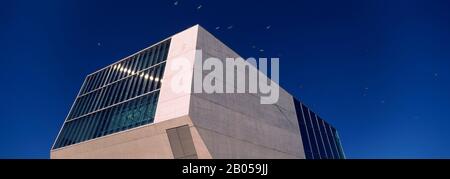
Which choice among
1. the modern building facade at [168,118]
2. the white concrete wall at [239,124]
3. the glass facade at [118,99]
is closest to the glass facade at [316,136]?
the modern building facade at [168,118]

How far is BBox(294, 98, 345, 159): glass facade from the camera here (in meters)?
42.9

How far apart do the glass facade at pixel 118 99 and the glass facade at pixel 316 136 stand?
837 inches

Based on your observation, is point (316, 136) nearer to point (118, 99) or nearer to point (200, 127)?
point (200, 127)

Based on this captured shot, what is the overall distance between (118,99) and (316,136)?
28361mm

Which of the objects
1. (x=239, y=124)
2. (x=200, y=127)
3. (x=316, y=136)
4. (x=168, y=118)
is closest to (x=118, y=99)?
(x=168, y=118)

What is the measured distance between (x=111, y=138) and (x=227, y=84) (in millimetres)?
11406

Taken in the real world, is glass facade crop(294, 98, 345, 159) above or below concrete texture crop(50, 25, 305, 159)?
above

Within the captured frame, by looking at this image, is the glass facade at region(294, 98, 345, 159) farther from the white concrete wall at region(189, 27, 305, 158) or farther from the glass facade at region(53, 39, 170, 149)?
the glass facade at region(53, 39, 170, 149)

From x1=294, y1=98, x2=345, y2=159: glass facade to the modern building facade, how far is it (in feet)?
4.76

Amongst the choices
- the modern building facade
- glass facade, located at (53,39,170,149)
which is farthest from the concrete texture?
glass facade, located at (53,39,170,149)
